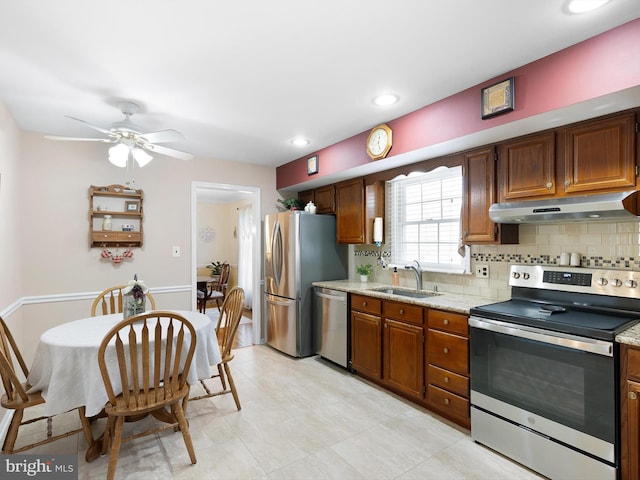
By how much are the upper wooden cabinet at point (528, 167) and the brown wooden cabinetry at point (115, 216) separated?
12.0 feet

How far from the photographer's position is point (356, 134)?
336cm

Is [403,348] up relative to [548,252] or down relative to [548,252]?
down

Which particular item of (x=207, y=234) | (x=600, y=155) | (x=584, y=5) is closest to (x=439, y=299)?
(x=600, y=155)

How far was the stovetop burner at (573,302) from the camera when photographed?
1.88 metres

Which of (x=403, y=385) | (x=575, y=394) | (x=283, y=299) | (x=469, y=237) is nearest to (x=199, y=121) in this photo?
(x=283, y=299)

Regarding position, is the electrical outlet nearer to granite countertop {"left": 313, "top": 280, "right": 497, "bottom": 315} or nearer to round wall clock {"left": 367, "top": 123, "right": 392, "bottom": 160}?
granite countertop {"left": 313, "top": 280, "right": 497, "bottom": 315}

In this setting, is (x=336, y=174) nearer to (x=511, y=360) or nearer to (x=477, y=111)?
(x=477, y=111)

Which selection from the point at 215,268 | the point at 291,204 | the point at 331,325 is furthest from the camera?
the point at 215,268

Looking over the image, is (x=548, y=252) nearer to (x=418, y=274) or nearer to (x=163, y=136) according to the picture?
(x=418, y=274)

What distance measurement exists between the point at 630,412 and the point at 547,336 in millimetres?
459

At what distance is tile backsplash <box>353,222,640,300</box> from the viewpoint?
2156mm

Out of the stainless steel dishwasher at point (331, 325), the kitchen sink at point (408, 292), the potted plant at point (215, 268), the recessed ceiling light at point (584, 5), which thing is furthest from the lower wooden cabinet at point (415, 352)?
the potted plant at point (215, 268)

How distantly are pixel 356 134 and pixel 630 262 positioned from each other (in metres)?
2.34

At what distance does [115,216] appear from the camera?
3.69m
